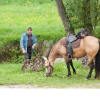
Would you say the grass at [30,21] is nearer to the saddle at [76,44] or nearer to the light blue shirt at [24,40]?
the light blue shirt at [24,40]

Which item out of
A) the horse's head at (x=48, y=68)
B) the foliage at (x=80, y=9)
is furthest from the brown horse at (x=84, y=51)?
the foliage at (x=80, y=9)

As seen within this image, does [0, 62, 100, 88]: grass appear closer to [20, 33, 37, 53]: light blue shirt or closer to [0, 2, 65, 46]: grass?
[20, 33, 37, 53]: light blue shirt

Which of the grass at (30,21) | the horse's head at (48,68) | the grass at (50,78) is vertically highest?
the grass at (30,21)

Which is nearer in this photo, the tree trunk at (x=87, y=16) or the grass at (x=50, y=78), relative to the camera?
the grass at (x=50, y=78)

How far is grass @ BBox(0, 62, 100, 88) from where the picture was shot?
1459 cm

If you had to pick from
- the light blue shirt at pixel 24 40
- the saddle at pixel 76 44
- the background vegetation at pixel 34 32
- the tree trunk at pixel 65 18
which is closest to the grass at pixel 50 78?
the background vegetation at pixel 34 32

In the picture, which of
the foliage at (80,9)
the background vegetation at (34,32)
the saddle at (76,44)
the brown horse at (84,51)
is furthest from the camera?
the foliage at (80,9)

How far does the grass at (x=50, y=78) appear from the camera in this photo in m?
14.6

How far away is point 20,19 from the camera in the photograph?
2700cm

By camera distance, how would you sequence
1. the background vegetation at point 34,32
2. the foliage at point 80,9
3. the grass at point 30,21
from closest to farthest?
the background vegetation at point 34,32 < the foliage at point 80,9 < the grass at point 30,21

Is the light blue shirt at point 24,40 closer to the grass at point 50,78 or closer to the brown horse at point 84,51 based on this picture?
the grass at point 50,78

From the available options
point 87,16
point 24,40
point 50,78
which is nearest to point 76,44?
point 50,78

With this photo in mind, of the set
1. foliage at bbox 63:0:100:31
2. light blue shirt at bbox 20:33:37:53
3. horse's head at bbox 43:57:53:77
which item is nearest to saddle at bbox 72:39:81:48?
horse's head at bbox 43:57:53:77

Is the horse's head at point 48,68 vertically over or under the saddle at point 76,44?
under
